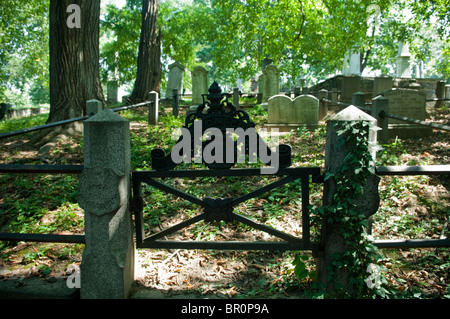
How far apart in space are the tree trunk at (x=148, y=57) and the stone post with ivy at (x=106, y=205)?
1154 centimetres

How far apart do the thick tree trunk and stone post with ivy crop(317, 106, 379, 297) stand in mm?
6872

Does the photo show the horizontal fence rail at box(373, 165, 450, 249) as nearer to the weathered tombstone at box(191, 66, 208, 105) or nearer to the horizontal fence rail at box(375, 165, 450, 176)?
the horizontal fence rail at box(375, 165, 450, 176)

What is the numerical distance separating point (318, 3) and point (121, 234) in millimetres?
11414

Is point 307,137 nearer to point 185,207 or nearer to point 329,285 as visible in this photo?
point 185,207

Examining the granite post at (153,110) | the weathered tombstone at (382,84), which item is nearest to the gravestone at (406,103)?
the weathered tombstone at (382,84)

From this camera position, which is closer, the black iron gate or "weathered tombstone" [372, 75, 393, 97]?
the black iron gate

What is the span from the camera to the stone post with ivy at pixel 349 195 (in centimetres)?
272

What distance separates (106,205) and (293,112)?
828 centimetres

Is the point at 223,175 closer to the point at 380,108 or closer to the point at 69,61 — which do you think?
the point at 380,108

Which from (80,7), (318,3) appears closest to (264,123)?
(318,3)

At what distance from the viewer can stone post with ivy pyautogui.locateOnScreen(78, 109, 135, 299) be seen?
282cm

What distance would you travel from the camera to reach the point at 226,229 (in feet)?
15.1

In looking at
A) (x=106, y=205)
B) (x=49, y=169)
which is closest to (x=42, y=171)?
A: (x=49, y=169)

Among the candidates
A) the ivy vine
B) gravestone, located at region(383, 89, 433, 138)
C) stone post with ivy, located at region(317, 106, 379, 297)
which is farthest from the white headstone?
the ivy vine
